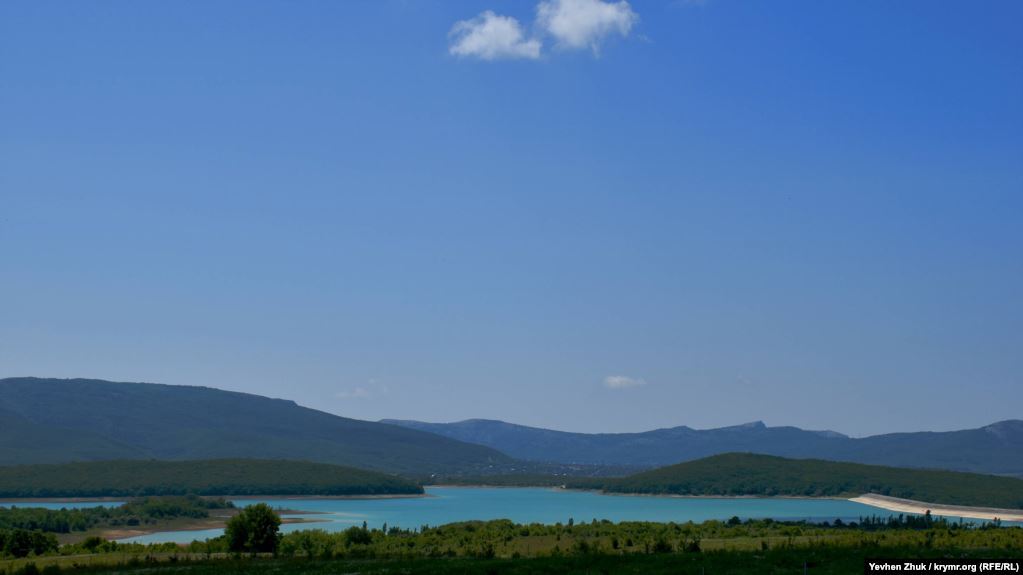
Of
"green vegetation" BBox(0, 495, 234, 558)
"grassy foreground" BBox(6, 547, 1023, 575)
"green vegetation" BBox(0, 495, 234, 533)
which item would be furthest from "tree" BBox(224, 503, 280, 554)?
"green vegetation" BBox(0, 495, 234, 533)

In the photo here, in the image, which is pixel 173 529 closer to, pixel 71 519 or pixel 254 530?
pixel 71 519

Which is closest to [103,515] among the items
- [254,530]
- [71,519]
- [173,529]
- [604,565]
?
[173,529]

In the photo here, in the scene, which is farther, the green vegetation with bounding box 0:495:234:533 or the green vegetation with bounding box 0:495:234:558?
the green vegetation with bounding box 0:495:234:533

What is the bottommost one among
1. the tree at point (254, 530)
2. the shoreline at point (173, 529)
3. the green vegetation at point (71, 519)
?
the shoreline at point (173, 529)

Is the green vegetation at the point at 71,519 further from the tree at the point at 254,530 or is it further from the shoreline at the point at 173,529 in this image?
the tree at the point at 254,530

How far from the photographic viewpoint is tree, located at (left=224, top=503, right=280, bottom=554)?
70.5 meters

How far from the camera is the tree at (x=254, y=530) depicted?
231 ft

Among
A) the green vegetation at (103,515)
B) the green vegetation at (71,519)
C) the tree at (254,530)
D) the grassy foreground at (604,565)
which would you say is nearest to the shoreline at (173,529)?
the green vegetation at (103,515)

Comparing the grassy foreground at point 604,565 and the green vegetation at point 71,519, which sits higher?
the grassy foreground at point 604,565

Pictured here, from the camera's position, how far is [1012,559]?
3522cm

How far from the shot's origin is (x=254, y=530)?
7262cm

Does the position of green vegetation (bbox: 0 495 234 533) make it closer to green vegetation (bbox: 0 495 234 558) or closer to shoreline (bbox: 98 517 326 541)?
green vegetation (bbox: 0 495 234 558)

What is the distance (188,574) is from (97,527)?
12252 cm

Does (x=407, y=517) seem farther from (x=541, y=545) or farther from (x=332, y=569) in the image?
(x=332, y=569)
